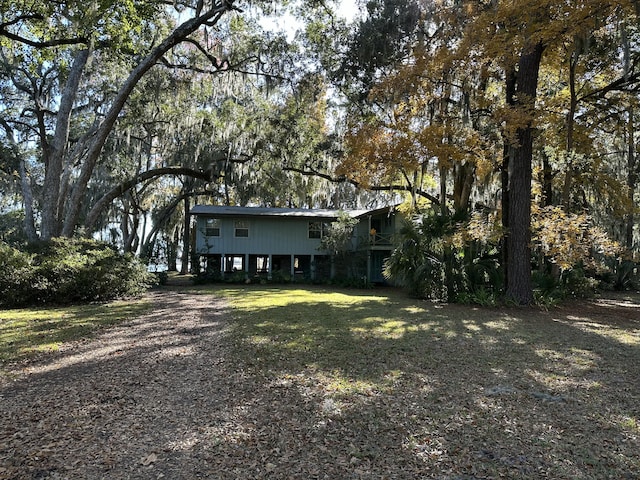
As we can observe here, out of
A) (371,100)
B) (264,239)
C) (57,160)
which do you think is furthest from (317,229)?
(57,160)

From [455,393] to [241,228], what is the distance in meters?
17.6

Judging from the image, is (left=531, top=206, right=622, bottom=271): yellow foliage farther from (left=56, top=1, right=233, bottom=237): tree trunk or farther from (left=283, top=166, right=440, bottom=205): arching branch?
(left=56, top=1, right=233, bottom=237): tree trunk

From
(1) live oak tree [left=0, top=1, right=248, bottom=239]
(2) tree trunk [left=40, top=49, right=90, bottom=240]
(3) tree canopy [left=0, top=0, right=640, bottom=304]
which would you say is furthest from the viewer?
(2) tree trunk [left=40, top=49, right=90, bottom=240]

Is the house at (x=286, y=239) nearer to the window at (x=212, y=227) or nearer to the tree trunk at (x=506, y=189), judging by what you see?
the window at (x=212, y=227)

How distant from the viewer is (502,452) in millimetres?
2861

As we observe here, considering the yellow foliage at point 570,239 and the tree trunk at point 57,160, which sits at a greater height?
the tree trunk at point 57,160

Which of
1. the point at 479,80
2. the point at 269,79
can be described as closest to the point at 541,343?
the point at 479,80

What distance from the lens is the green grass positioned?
5.89m

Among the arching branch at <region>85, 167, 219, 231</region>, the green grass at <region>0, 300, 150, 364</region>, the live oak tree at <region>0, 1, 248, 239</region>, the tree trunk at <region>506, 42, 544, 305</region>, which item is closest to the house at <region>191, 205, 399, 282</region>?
the arching branch at <region>85, 167, 219, 231</region>

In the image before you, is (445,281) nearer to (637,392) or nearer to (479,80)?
(479,80)

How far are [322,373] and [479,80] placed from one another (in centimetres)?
1183

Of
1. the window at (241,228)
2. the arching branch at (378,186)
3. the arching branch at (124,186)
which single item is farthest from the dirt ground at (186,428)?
the window at (241,228)

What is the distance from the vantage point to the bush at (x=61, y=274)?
9.98 meters

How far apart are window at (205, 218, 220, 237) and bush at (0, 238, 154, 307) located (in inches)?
317
